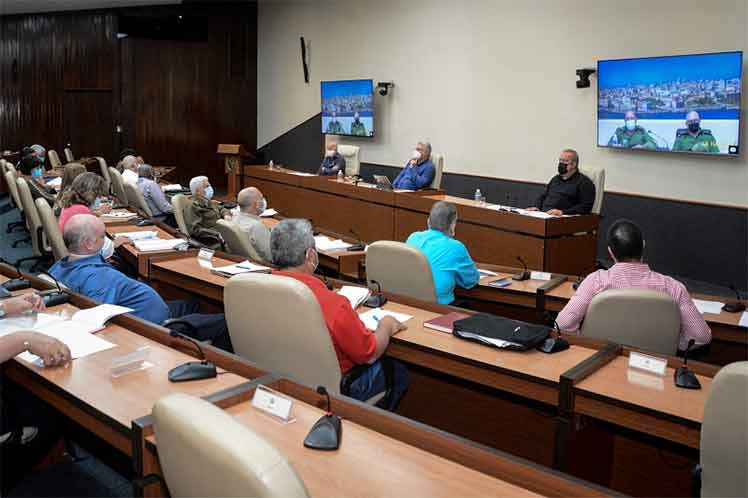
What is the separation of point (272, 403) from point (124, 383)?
20.0 inches

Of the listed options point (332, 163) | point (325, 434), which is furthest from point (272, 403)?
point (332, 163)

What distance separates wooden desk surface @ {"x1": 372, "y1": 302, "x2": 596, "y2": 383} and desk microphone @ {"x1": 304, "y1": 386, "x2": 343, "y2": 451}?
0.80 metres

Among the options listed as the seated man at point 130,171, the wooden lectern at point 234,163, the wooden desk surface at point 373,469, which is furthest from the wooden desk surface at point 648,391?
the wooden lectern at point 234,163

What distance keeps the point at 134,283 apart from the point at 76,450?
2.53 feet

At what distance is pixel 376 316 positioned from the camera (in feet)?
9.54

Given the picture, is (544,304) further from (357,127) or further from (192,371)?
(357,127)

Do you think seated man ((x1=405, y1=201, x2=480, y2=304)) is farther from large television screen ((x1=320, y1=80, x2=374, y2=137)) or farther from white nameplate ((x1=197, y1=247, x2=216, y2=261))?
large television screen ((x1=320, y1=80, x2=374, y2=137))

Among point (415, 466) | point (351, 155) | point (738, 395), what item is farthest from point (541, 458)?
point (351, 155)

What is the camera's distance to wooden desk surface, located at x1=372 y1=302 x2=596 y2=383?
2.34 meters

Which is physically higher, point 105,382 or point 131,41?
point 131,41

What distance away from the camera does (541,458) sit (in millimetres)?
2832

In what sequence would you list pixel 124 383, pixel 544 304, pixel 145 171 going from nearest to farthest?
1. pixel 124 383
2. pixel 544 304
3. pixel 145 171

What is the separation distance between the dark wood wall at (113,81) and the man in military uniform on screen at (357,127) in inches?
156

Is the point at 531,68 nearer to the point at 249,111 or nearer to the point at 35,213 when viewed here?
the point at 35,213
